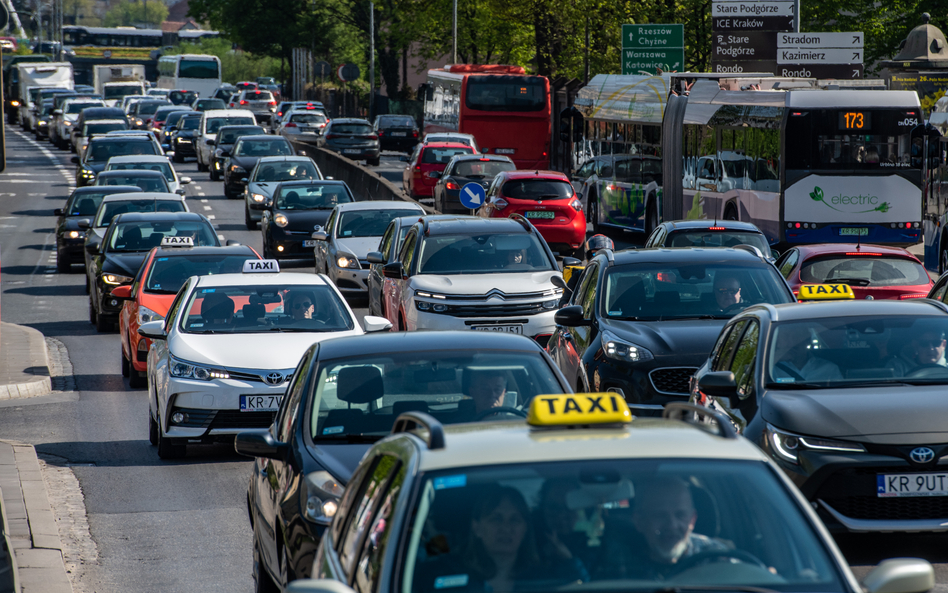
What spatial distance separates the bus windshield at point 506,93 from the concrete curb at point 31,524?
38.8m

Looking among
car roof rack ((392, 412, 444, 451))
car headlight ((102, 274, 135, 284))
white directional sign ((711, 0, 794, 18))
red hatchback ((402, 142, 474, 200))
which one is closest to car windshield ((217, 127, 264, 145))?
red hatchback ((402, 142, 474, 200))

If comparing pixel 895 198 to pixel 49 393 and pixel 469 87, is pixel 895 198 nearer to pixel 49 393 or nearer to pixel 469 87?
pixel 49 393

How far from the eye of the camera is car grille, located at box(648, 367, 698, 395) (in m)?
11.1

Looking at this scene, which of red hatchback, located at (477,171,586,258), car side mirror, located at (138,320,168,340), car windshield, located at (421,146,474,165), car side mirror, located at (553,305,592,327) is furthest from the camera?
car windshield, located at (421,146,474,165)

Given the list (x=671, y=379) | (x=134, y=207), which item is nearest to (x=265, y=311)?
(x=671, y=379)

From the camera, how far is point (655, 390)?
11.1 meters

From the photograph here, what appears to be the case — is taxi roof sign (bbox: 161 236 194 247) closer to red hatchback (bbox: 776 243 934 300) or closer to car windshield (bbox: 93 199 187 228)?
car windshield (bbox: 93 199 187 228)

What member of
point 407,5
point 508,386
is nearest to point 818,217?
point 508,386

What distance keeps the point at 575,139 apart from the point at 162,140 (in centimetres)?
3054

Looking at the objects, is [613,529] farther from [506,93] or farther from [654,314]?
[506,93]

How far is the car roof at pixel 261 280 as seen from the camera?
42.5ft

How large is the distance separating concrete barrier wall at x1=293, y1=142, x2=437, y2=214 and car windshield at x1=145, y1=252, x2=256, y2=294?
1394cm

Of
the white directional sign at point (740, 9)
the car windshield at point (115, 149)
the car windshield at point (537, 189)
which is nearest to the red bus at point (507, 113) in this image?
the white directional sign at point (740, 9)

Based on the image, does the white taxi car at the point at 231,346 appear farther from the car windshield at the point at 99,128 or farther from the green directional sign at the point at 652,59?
the car windshield at the point at 99,128
